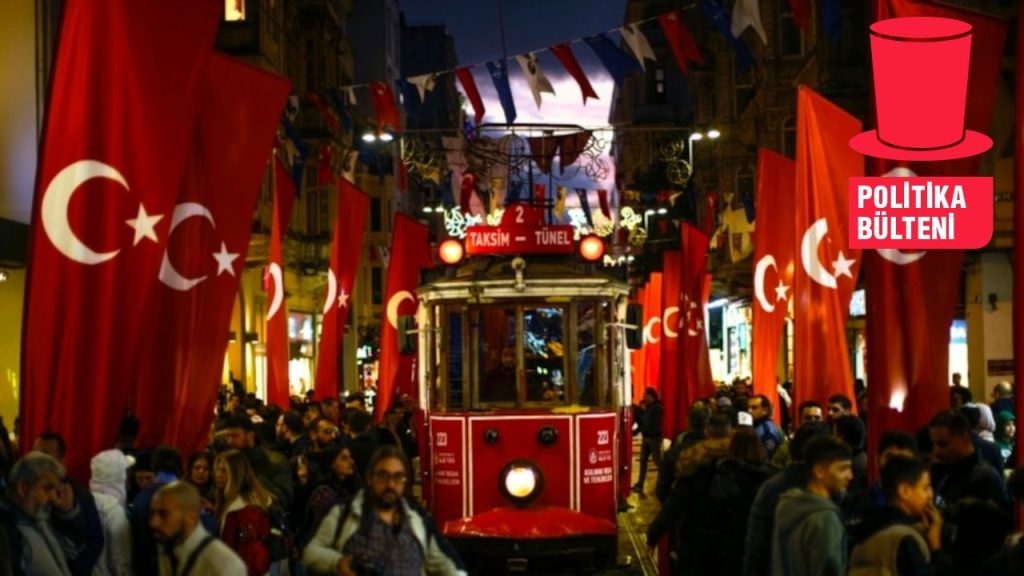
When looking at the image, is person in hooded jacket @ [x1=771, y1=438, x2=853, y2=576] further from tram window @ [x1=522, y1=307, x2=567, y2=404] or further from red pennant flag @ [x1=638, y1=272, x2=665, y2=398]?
red pennant flag @ [x1=638, y1=272, x2=665, y2=398]

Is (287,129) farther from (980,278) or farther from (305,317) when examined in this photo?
(305,317)

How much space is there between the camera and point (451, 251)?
15000 millimetres

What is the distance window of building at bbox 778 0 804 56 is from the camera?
4031 centimetres

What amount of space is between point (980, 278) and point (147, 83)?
22.1 m

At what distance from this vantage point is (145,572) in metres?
8.30

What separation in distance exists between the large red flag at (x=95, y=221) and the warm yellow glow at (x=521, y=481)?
5400 mm

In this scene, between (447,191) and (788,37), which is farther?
Answer: (447,191)

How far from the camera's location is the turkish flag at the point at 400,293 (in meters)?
21.5

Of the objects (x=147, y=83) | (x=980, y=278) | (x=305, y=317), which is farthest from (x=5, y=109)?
(x=305, y=317)

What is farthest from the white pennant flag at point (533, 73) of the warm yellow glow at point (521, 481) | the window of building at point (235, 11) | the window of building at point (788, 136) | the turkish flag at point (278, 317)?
the window of building at point (788, 136)

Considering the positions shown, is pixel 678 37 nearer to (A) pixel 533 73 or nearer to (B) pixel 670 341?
(A) pixel 533 73

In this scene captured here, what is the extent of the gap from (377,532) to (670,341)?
1810 cm

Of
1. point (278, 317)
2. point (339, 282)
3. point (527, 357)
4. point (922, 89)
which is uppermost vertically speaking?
point (922, 89)

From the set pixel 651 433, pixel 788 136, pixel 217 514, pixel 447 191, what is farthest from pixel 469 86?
pixel 788 136
